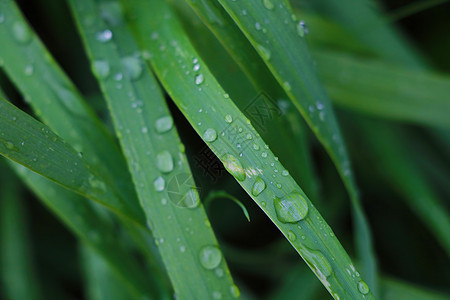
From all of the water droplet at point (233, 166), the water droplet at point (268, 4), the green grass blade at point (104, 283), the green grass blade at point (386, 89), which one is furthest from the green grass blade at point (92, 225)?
the green grass blade at point (386, 89)

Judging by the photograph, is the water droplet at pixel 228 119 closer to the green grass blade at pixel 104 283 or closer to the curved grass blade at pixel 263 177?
the curved grass blade at pixel 263 177

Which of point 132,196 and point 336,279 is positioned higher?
point 336,279

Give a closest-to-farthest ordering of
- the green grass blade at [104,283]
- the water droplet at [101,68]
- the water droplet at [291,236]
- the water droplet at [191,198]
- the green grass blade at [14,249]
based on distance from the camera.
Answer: the water droplet at [291,236] < the water droplet at [191,198] < the water droplet at [101,68] < the green grass blade at [104,283] < the green grass blade at [14,249]

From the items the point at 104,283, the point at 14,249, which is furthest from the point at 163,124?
the point at 14,249

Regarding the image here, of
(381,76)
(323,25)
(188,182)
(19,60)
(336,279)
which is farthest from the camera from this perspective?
(323,25)

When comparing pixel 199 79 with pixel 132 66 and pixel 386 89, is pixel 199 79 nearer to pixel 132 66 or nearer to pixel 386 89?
pixel 132 66

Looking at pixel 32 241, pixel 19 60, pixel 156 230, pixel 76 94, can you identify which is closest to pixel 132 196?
pixel 156 230

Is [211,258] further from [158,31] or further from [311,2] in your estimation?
[311,2]
